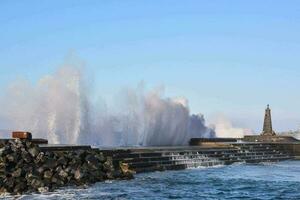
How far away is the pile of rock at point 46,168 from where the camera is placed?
76.0 feet

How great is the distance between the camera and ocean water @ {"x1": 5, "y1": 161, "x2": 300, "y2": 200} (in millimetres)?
21195

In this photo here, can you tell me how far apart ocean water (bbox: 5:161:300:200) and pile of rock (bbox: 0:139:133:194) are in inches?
42.7

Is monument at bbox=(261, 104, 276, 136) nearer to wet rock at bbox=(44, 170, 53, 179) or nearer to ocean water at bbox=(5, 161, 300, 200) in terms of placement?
ocean water at bbox=(5, 161, 300, 200)

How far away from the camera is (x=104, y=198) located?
1998cm

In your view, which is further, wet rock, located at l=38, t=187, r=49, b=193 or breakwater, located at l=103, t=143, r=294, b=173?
breakwater, located at l=103, t=143, r=294, b=173

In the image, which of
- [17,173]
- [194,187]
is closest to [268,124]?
[194,187]

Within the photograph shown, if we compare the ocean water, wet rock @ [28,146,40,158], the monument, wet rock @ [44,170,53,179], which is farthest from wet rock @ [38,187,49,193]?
the monument

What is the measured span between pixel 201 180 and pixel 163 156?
680cm

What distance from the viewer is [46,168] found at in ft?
82.1

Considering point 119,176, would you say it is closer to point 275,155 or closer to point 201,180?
Answer: point 201,180

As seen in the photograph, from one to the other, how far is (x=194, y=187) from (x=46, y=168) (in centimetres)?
731

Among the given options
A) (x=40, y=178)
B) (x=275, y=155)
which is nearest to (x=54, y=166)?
(x=40, y=178)

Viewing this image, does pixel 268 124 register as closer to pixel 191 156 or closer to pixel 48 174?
pixel 191 156

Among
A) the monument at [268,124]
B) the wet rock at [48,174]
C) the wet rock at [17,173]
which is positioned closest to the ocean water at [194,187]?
the wet rock at [48,174]
